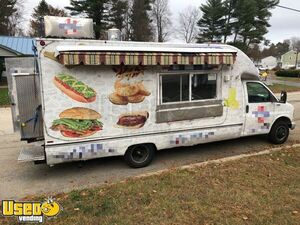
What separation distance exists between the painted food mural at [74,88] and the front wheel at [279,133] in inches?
194

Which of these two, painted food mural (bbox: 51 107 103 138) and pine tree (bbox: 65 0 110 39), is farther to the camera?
pine tree (bbox: 65 0 110 39)

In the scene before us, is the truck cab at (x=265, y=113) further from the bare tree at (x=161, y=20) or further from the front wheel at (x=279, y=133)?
the bare tree at (x=161, y=20)

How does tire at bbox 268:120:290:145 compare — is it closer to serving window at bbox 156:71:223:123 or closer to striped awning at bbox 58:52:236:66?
serving window at bbox 156:71:223:123

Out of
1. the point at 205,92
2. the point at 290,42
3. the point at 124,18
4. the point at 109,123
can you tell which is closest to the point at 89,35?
the point at 109,123

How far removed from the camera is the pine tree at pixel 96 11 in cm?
3058

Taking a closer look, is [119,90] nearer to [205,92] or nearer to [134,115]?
[134,115]

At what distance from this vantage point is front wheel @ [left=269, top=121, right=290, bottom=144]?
7.12 m

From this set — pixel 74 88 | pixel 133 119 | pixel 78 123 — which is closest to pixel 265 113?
pixel 133 119

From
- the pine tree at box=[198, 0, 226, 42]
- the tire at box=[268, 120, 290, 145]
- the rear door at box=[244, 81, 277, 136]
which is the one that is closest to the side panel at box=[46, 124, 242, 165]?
the rear door at box=[244, 81, 277, 136]

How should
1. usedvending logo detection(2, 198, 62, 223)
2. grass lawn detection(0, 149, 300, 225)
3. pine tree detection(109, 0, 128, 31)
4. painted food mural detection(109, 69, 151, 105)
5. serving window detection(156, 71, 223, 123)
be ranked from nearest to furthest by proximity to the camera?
grass lawn detection(0, 149, 300, 225) < usedvending logo detection(2, 198, 62, 223) < painted food mural detection(109, 69, 151, 105) < serving window detection(156, 71, 223, 123) < pine tree detection(109, 0, 128, 31)

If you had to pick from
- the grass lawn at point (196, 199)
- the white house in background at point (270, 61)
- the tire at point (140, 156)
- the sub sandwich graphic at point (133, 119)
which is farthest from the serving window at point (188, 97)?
the white house in background at point (270, 61)

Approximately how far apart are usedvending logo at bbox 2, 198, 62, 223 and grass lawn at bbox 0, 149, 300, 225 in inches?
5.5

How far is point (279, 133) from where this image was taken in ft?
23.6

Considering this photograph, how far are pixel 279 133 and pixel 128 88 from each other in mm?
4498
